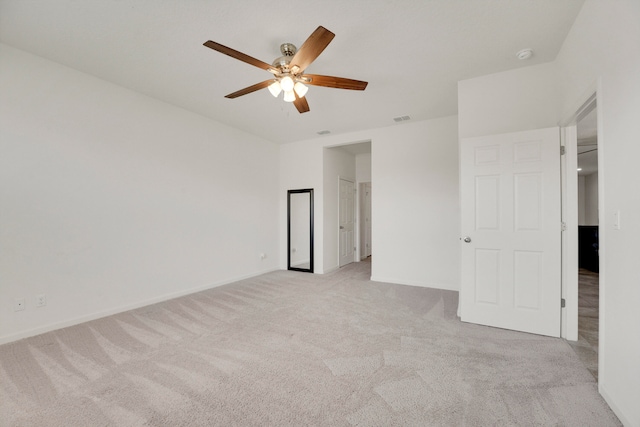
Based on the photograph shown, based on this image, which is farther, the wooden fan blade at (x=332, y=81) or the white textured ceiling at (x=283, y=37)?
the wooden fan blade at (x=332, y=81)

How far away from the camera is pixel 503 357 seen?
85.2 inches

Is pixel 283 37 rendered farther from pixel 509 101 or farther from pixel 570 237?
pixel 570 237

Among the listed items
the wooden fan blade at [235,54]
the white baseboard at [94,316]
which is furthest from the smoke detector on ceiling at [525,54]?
the white baseboard at [94,316]

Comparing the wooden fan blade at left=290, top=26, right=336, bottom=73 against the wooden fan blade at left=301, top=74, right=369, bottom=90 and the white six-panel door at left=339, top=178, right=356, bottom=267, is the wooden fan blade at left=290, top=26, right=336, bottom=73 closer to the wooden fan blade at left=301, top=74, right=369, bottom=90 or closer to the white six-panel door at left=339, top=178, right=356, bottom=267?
the wooden fan blade at left=301, top=74, right=369, bottom=90

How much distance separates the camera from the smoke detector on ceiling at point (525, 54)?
248 cm

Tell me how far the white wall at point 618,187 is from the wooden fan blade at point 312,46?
161 cm

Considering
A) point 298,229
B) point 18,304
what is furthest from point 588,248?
point 18,304

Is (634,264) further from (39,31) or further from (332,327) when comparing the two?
(39,31)

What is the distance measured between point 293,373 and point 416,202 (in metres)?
3.34

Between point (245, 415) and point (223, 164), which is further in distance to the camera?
point (223, 164)

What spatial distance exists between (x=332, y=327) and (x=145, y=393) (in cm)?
164

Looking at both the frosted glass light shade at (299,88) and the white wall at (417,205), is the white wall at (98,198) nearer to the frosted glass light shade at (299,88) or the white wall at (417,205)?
the frosted glass light shade at (299,88)

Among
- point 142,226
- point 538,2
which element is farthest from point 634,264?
point 142,226

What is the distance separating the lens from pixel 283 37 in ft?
7.52
